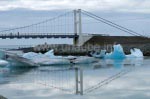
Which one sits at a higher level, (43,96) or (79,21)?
(79,21)

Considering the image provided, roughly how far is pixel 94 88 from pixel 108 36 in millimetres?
72401

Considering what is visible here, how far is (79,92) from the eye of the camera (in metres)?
17.8

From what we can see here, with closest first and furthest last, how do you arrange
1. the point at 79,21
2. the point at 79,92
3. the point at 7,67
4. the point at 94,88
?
the point at 79,92
the point at 94,88
the point at 7,67
the point at 79,21

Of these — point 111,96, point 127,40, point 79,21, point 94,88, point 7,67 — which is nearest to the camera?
point 111,96

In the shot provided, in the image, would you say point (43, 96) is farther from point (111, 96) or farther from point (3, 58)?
point (3, 58)

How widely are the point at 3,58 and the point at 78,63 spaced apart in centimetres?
915

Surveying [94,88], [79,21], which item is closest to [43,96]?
[94,88]

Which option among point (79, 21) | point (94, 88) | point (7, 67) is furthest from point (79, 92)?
point (79, 21)

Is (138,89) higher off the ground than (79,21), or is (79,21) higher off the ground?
(79,21)

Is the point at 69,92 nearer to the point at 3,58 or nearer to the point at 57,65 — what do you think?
the point at 3,58

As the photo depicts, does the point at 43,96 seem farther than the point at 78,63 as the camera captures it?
No

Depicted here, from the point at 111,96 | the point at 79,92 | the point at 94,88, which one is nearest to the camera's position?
the point at 111,96

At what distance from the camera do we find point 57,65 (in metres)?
42.2

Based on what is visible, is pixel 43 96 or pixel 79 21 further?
pixel 79 21
